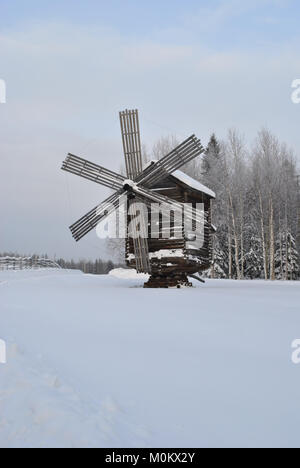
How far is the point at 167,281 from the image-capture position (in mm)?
16438

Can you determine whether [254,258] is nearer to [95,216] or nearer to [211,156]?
[211,156]

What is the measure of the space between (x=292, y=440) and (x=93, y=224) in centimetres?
1450

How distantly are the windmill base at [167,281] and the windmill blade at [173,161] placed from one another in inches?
157

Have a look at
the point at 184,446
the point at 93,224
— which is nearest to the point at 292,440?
the point at 184,446

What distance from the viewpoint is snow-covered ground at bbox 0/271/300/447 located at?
2.96 metres

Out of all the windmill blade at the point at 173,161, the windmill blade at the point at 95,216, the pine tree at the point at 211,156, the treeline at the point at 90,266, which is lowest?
the treeline at the point at 90,266

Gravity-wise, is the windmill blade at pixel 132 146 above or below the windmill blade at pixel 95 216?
above

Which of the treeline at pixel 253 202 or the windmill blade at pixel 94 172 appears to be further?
the treeline at pixel 253 202

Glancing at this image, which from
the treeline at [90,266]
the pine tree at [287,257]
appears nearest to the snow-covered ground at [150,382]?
the pine tree at [287,257]

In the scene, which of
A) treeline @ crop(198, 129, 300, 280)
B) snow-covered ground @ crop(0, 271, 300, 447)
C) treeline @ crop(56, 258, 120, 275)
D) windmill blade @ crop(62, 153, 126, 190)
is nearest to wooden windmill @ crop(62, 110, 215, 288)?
windmill blade @ crop(62, 153, 126, 190)

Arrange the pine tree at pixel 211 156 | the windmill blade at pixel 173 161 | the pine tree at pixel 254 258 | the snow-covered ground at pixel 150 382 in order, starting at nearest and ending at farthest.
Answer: the snow-covered ground at pixel 150 382 → the windmill blade at pixel 173 161 → the pine tree at pixel 254 258 → the pine tree at pixel 211 156

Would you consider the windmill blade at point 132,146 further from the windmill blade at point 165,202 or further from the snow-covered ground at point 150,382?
the snow-covered ground at point 150,382

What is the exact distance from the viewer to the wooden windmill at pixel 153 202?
15.8 meters

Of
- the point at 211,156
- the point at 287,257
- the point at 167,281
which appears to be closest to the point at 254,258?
the point at 287,257
